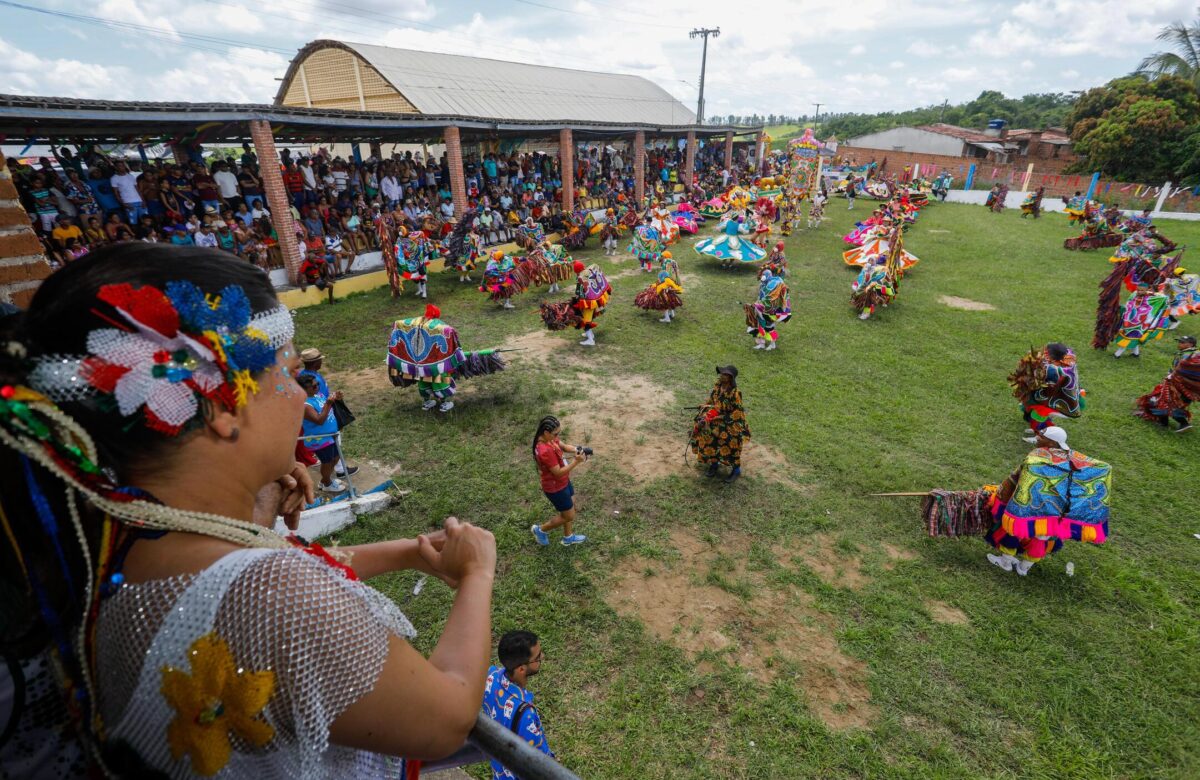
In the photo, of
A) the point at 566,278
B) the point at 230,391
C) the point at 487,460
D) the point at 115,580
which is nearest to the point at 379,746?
the point at 115,580

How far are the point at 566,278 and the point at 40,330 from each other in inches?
516

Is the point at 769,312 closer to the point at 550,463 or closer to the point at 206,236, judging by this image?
the point at 550,463

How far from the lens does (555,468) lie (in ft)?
15.9

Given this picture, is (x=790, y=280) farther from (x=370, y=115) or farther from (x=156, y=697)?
(x=156, y=697)

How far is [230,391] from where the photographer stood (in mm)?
1007

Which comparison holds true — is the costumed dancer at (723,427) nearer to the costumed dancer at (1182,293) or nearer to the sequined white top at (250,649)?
the sequined white top at (250,649)

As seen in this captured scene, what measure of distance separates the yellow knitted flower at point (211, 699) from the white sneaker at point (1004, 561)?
19.3 ft

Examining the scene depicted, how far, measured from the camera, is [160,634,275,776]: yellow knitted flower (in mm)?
793

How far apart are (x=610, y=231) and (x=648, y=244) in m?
2.96

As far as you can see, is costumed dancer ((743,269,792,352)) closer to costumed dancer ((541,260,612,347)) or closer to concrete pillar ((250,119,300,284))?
costumed dancer ((541,260,612,347))

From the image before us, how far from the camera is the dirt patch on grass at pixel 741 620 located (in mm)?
3915

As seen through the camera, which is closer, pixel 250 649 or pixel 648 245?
pixel 250 649

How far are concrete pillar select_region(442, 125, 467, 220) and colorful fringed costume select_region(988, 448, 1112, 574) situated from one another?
14100 mm

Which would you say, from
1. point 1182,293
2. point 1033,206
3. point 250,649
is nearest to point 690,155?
point 1033,206
